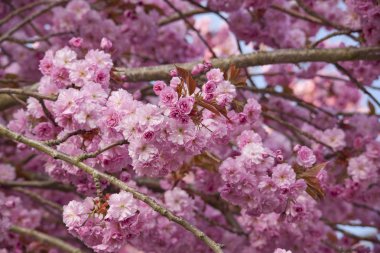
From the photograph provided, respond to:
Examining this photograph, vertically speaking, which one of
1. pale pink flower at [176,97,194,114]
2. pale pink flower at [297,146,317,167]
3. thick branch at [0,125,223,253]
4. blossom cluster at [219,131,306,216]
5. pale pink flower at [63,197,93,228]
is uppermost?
pale pink flower at [297,146,317,167]

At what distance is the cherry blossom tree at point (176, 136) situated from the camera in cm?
242

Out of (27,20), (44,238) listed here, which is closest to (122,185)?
(44,238)

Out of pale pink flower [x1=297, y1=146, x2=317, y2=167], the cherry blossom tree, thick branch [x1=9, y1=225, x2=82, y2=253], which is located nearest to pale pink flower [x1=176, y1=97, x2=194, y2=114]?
the cherry blossom tree

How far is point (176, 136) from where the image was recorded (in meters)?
2.38

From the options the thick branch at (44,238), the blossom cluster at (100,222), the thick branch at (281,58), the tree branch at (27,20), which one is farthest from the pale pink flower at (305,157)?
the tree branch at (27,20)

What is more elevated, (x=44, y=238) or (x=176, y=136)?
(x=176, y=136)

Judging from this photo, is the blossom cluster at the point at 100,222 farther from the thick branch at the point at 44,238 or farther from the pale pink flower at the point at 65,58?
the thick branch at the point at 44,238

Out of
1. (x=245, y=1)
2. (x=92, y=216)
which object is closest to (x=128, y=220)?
(x=92, y=216)

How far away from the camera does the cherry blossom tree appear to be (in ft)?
7.94

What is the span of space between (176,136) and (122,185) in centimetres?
26

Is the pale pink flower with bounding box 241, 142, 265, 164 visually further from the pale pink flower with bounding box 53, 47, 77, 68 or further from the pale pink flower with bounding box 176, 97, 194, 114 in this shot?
the pale pink flower with bounding box 53, 47, 77, 68

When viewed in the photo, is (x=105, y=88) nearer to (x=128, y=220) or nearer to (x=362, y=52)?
(x=128, y=220)

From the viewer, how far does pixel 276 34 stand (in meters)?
4.44

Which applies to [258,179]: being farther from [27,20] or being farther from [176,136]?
[27,20]
